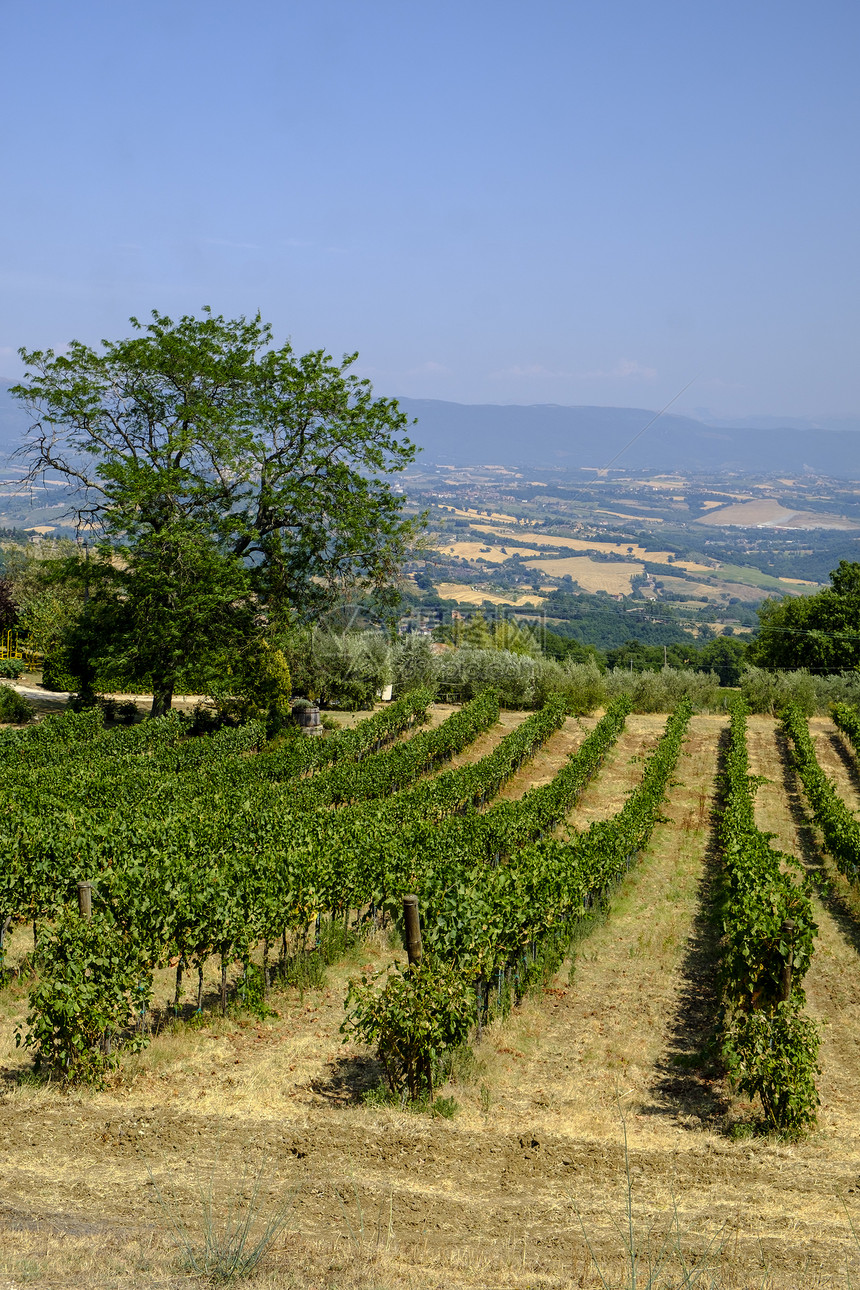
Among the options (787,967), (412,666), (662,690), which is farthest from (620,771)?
(787,967)

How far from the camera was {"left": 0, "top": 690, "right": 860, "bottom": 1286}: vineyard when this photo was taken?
6382 mm

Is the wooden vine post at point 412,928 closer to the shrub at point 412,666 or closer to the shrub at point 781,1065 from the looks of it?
the shrub at point 781,1065

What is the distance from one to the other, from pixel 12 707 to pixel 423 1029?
24.2 meters

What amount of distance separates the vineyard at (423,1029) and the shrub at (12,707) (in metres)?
11.9

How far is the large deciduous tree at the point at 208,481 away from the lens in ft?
Answer: 87.4

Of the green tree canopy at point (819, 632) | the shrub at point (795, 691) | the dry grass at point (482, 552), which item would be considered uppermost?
the dry grass at point (482, 552)

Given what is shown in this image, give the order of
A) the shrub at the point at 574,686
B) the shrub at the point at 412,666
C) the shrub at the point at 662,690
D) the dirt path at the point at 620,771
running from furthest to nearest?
1. the shrub at the point at 662,690
2. the shrub at the point at 412,666
3. the shrub at the point at 574,686
4. the dirt path at the point at 620,771

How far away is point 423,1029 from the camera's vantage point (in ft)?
26.3

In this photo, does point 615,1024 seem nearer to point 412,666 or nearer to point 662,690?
point 412,666

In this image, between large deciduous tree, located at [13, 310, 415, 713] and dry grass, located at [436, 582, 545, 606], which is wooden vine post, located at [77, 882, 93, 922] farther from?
dry grass, located at [436, 582, 545, 606]

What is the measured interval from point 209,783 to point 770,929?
1310cm

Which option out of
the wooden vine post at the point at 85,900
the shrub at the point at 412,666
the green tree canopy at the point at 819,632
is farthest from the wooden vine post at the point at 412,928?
the green tree canopy at the point at 819,632

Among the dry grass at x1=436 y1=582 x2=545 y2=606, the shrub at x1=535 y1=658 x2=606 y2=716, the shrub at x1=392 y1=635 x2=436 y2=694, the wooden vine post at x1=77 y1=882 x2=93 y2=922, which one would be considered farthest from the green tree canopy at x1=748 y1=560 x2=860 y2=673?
the wooden vine post at x1=77 y1=882 x2=93 y2=922

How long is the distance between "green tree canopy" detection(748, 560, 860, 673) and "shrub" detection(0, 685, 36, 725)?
38.0 metres
